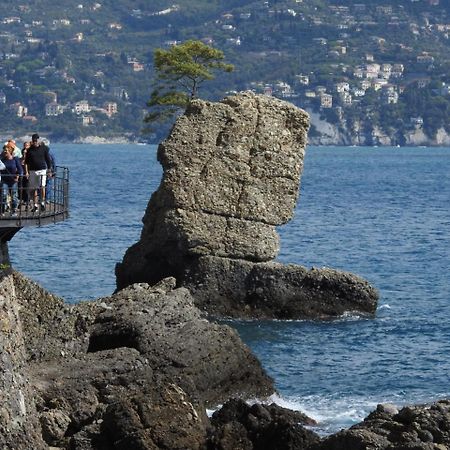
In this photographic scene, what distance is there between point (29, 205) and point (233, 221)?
669 inches

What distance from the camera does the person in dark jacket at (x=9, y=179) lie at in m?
28.0

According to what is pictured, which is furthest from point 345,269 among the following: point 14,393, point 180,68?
point 14,393

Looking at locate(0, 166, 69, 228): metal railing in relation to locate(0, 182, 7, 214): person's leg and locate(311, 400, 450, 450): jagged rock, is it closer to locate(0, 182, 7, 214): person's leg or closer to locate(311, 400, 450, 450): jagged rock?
locate(0, 182, 7, 214): person's leg

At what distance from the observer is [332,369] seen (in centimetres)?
3881

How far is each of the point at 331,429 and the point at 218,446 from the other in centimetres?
595

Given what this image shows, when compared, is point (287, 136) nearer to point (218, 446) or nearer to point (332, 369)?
point (332, 369)

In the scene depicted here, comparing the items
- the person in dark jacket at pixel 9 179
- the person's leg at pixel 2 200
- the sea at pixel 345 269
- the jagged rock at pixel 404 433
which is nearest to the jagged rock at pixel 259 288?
the sea at pixel 345 269

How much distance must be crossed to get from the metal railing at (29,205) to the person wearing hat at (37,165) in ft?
0.24

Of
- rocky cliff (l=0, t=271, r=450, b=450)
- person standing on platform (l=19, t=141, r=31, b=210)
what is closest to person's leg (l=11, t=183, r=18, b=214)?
person standing on platform (l=19, t=141, r=31, b=210)

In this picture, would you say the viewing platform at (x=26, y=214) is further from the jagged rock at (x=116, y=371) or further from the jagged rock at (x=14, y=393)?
the jagged rock at (x=14, y=393)

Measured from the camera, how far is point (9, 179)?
96.5ft

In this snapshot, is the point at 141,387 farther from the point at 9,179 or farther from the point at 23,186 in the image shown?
the point at 9,179

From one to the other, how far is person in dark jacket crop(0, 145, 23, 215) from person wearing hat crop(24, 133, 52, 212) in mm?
313

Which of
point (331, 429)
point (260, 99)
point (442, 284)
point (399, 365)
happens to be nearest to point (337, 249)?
point (442, 284)
